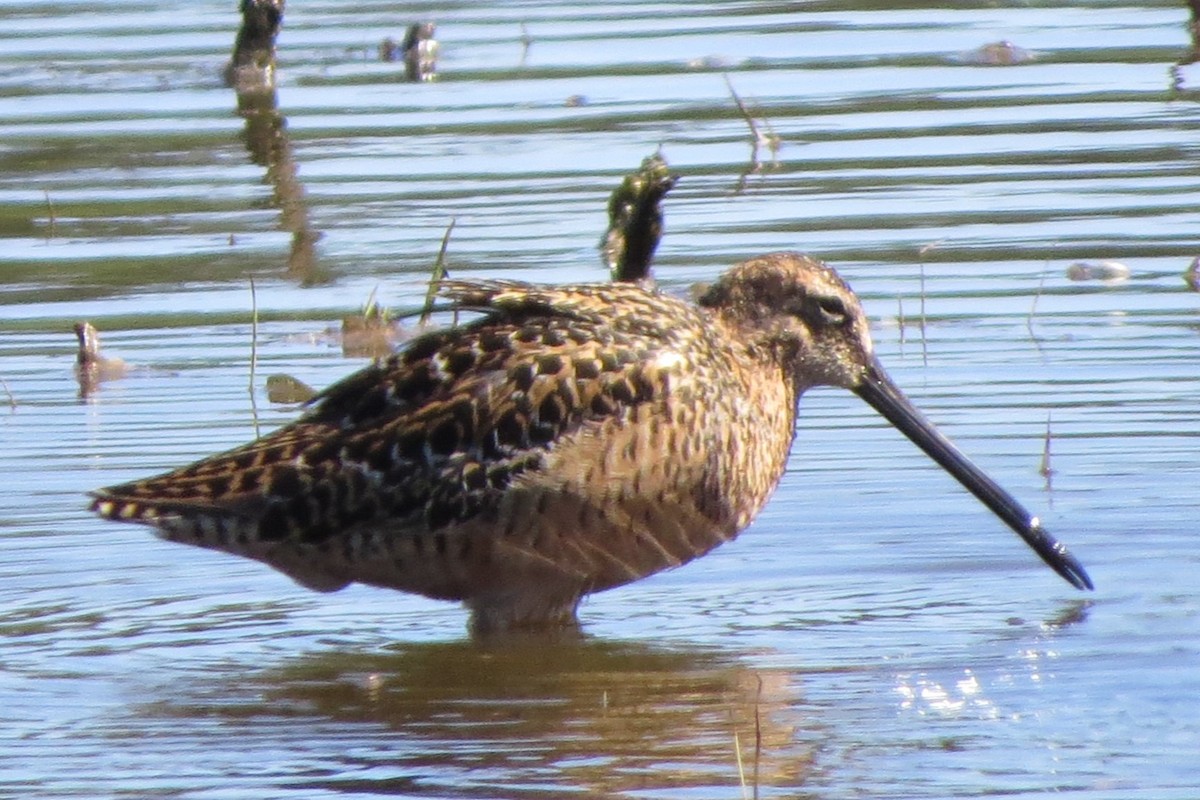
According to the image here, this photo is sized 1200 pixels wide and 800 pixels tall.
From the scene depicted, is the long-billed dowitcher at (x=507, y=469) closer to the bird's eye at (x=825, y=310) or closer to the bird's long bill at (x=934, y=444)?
the bird's eye at (x=825, y=310)

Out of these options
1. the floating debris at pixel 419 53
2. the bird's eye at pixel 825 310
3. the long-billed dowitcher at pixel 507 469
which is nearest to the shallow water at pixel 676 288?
the floating debris at pixel 419 53

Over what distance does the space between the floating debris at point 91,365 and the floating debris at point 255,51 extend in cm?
504

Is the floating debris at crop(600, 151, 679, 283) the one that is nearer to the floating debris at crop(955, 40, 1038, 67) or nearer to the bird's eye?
the bird's eye

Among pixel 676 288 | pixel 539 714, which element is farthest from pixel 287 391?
pixel 539 714

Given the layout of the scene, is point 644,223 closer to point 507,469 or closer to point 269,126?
point 507,469

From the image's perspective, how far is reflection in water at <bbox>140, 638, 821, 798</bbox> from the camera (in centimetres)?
525

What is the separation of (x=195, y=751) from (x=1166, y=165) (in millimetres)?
6592

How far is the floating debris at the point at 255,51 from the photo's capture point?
13.6 meters

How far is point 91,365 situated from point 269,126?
14.1 ft

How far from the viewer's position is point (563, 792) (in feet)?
16.9

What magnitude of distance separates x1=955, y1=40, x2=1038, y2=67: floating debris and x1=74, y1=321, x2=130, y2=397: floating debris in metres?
6.31

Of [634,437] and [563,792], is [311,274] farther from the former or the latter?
[563,792]

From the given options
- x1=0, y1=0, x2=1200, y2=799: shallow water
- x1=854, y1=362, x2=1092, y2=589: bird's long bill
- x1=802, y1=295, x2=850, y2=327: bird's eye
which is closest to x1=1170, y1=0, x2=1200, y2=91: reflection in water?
x1=0, y1=0, x2=1200, y2=799: shallow water

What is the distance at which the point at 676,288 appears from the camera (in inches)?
363
